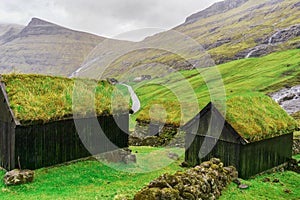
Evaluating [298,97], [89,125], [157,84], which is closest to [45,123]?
[89,125]

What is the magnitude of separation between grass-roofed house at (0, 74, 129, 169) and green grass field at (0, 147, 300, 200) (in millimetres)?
1288

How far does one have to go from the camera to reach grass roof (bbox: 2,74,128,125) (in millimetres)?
19808

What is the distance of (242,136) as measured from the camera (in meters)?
22.7

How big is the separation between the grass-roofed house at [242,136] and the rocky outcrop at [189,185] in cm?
519

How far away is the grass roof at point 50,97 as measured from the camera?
65.0 feet

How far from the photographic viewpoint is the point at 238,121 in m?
23.8

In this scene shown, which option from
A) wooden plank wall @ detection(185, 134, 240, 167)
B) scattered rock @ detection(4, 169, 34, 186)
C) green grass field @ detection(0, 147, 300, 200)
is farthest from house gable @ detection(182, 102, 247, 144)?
scattered rock @ detection(4, 169, 34, 186)

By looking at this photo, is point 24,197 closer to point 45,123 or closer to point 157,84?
point 45,123

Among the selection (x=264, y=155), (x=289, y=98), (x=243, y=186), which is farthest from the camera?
(x=289, y=98)

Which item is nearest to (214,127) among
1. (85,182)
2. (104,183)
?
(104,183)

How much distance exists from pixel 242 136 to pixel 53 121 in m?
14.7

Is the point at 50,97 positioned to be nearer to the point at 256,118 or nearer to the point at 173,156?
the point at 173,156

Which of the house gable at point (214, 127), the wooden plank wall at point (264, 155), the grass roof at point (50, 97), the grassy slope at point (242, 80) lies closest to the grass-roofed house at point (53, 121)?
the grass roof at point (50, 97)

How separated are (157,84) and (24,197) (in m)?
109
